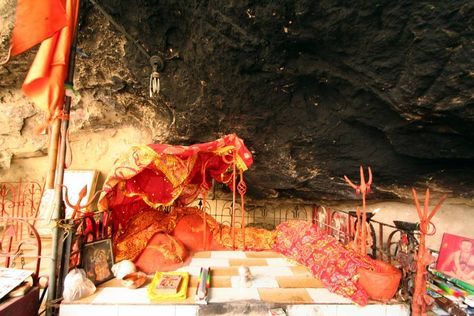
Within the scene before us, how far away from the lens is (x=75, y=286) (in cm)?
272

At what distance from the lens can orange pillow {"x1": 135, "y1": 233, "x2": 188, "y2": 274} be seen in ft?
12.0

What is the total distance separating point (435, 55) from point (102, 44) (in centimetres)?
481

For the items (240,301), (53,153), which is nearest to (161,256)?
(240,301)

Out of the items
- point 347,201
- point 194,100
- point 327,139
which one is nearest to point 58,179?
point 194,100

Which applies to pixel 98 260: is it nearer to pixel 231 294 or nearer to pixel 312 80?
pixel 231 294

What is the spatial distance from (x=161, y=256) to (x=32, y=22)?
10.6 feet

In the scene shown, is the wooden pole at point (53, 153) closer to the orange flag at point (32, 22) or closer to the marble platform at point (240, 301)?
the orange flag at point (32, 22)

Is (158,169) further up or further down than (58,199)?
further up

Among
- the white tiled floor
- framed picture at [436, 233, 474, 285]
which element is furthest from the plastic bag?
framed picture at [436, 233, 474, 285]

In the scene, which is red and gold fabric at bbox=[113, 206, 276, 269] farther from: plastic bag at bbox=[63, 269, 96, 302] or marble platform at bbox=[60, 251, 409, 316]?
plastic bag at bbox=[63, 269, 96, 302]

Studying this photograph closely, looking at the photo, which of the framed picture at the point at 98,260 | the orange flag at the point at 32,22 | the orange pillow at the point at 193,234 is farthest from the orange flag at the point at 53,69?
the orange pillow at the point at 193,234

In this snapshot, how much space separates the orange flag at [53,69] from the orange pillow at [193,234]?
9.48ft

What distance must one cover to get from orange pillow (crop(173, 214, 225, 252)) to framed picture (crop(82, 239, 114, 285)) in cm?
137

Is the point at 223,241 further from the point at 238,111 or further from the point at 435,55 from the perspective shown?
the point at 435,55
